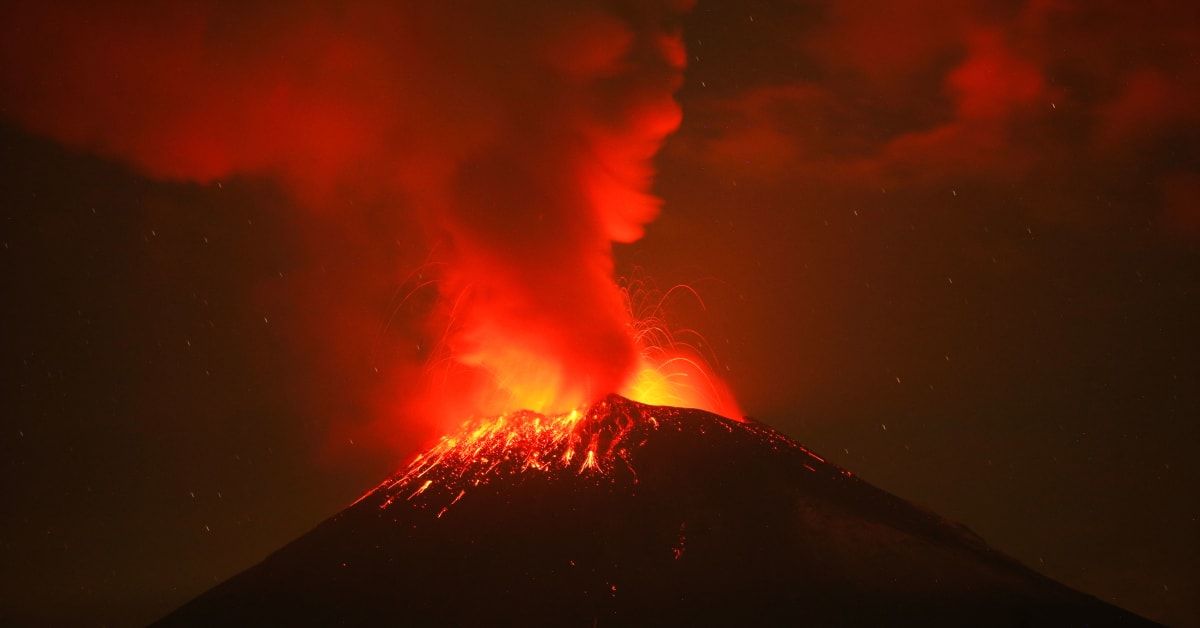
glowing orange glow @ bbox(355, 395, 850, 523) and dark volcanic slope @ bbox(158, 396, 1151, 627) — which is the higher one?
glowing orange glow @ bbox(355, 395, 850, 523)

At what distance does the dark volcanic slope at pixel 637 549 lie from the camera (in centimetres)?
2628

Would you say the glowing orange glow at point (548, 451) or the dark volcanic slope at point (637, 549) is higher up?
the glowing orange glow at point (548, 451)

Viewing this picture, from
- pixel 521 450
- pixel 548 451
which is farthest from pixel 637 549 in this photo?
pixel 521 450

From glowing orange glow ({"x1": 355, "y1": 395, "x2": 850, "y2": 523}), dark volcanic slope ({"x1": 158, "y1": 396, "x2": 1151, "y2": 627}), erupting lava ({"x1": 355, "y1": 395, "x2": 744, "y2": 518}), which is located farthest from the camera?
erupting lava ({"x1": 355, "y1": 395, "x2": 744, "y2": 518})

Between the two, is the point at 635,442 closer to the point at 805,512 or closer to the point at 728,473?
the point at 728,473

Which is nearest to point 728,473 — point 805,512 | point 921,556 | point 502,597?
point 805,512

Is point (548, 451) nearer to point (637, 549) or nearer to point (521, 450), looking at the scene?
point (521, 450)

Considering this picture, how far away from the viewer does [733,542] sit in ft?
96.7

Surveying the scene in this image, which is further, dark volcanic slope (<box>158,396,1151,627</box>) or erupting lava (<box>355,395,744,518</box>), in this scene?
erupting lava (<box>355,395,744,518</box>)

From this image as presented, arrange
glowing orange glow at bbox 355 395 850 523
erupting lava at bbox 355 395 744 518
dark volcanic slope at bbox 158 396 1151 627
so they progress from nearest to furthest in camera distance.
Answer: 1. dark volcanic slope at bbox 158 396 1151 627
2. glowing orange glow at bbox 355 395 850 523
3. erupting lava at bbox 355 395 744 518

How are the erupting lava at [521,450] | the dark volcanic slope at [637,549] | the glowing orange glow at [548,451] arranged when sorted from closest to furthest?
the dark volcanic slope at [637,549], the glowing orange glow at [548,451], the erupting lava at [521,450]

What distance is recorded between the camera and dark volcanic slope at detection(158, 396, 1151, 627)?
2628cm

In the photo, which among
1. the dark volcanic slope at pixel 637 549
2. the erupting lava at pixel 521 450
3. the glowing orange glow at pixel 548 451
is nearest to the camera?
the dark volcanic slope at pixel 637 549

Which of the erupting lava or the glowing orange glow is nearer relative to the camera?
the glowing orange glow
